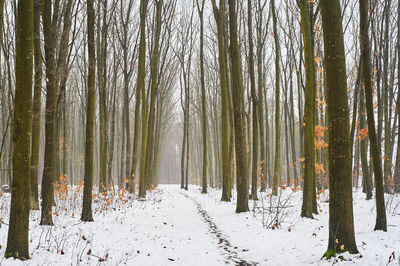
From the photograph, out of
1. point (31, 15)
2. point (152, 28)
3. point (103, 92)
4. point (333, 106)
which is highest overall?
point (152, 28)

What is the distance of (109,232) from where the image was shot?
5.87 m

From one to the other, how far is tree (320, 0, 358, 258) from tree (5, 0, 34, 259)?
14.3 ft

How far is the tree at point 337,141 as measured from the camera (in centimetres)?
400

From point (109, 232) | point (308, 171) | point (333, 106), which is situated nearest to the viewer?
point (333, 106)

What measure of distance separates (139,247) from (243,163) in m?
4.85

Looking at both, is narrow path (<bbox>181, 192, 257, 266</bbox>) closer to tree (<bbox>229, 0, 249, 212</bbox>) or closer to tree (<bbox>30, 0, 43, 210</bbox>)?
tree (<bbox>229, 0, 249, 212</bbox>)

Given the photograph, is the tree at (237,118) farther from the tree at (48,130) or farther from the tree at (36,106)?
the tree at (36,106)

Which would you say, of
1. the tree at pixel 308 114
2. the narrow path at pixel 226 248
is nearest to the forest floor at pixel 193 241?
the narrow path at pixel 226 248

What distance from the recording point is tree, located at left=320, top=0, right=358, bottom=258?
13.1 ft

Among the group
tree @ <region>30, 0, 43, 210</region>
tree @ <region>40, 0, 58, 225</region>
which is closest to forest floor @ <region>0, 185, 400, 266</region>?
tree @ <region>40, 0, 58, 225</region>

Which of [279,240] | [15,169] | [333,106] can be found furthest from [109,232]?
[333,106]

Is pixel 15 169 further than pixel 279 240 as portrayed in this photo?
No

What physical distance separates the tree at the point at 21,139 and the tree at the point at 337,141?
14.3 feet

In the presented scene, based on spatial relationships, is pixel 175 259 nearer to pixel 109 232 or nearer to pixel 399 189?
pixel 109 232
